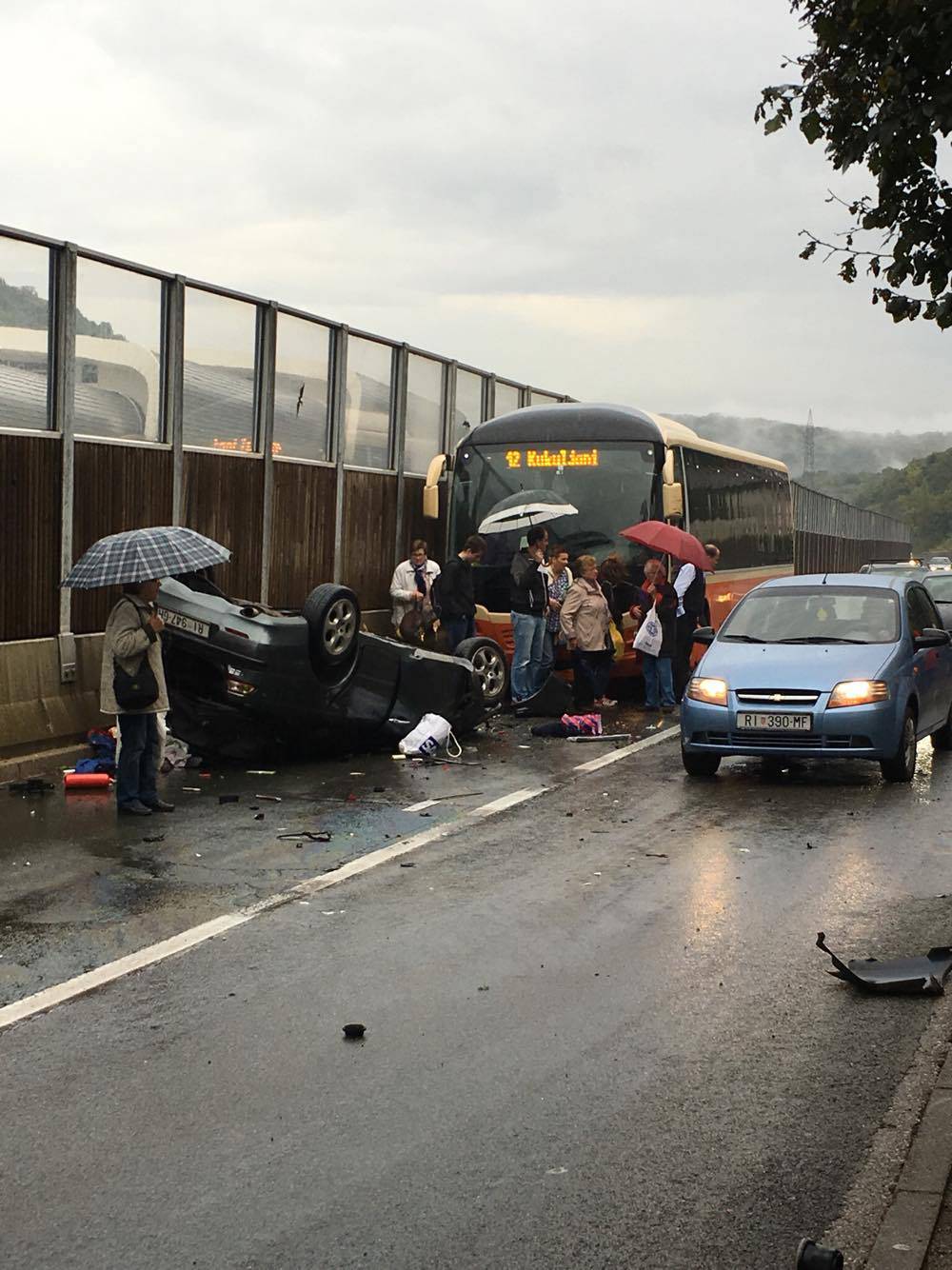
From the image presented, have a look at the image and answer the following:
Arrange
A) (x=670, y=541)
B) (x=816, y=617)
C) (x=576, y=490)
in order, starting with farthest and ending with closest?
(x=576, y=490), (x=670, y=541), (x=816, y=617)

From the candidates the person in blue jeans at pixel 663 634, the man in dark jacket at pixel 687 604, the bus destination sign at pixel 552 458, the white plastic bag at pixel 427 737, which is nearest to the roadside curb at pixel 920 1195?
the white plastic bag at pixel 427 737

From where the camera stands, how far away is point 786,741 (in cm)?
1277

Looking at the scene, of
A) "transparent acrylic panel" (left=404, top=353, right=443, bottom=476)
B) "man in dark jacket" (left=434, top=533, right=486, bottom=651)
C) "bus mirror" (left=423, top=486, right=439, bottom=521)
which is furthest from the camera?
"transparent acrylic panel" (left=404, top=353, right=443, bottom=476)

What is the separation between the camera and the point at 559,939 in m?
7.62

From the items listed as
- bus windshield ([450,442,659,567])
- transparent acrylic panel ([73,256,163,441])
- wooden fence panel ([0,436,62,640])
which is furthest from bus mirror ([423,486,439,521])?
wooden fence panel ([0,436,62,640])

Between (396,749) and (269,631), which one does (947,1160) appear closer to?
(269,631)

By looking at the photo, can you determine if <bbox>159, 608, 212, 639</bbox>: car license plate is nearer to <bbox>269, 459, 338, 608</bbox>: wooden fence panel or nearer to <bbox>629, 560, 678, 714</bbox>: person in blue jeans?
<bbox>269, 459, 338, 608</bbox>: wooden fence panel

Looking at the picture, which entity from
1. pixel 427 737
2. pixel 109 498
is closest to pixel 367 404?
pixel 109 498

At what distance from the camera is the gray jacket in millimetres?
11133

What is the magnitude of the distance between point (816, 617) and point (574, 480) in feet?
25.1

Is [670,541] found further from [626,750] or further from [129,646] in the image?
[129,646]

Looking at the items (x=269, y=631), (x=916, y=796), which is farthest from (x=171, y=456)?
(x=916, y=796)

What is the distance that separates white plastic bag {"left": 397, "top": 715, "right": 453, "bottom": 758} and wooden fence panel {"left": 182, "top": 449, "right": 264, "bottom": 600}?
147 inches

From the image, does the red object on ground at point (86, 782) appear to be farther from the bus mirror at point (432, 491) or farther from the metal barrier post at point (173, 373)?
the bus mirror at point (432, 491)
